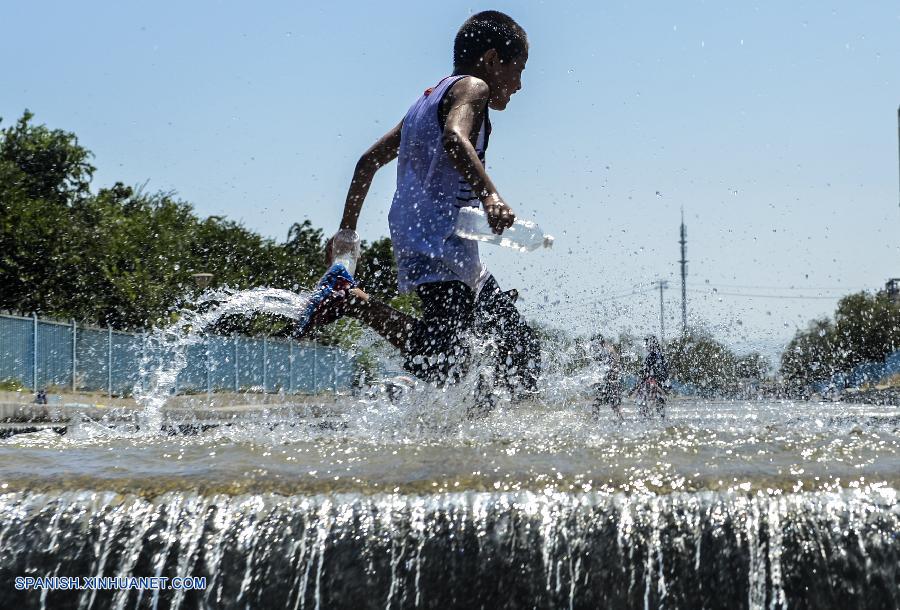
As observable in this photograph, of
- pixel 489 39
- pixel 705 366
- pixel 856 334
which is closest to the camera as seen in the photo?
pixel 489 39

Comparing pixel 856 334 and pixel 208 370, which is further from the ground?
pixel 856 334

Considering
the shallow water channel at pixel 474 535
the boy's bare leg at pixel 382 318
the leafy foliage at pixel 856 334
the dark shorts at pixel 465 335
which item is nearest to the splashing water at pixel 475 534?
the shallow water channel at pixel 474 535

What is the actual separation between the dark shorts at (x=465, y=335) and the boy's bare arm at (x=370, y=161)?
0.65 meters

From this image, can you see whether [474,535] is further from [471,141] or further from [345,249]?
[345,249]

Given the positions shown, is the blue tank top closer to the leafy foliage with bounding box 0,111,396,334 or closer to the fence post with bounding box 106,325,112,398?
the leafy foliage with bounding box 0,111,396,334

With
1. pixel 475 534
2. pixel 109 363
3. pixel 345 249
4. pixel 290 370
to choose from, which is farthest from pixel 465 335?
pixel 290 370

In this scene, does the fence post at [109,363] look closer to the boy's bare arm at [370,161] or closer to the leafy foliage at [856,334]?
the boy's bare arm at [370,161]

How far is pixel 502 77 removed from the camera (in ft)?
14.8

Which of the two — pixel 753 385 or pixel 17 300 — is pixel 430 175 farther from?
pixel 17 300

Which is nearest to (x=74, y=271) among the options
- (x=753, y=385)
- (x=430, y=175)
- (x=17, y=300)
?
(x=17, y=300)

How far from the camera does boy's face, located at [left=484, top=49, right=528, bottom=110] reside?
447 cm

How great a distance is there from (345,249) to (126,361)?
25.2m

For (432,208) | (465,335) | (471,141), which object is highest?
(471,141)

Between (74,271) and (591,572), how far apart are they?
31.2 m
